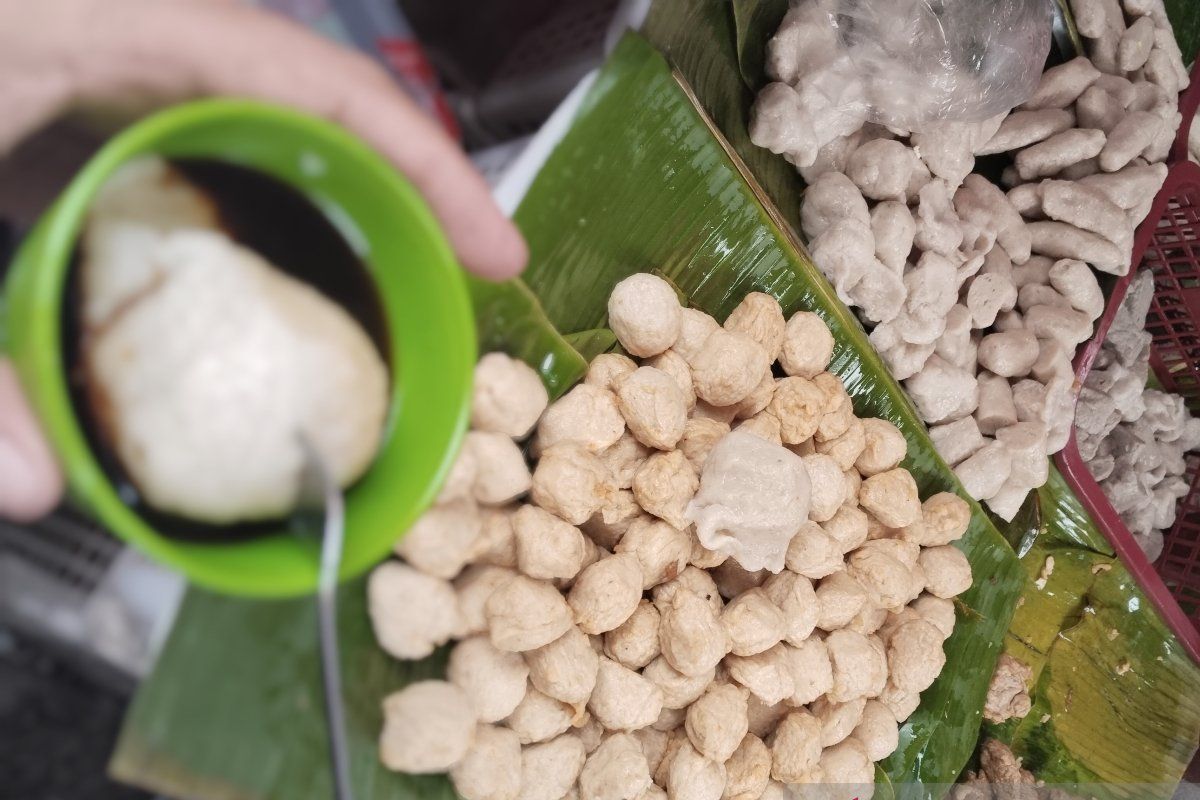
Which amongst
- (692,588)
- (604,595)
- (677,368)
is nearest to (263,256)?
(604,595)

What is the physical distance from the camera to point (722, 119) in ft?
7.31

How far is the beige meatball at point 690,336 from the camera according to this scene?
201 centimetres

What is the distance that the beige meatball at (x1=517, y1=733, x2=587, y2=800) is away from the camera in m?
1.64

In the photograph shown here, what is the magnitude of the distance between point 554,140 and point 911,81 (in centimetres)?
134

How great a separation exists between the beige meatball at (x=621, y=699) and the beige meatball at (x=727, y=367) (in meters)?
0.71

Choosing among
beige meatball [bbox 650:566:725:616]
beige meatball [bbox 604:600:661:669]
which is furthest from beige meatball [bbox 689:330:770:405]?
beige meatball [bbox 604:600:661:669]

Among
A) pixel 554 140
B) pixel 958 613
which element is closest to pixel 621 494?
pixel 554 140

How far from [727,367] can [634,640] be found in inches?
27.6

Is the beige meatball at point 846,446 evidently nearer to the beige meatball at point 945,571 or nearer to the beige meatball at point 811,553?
the beige meatball at point 811,553

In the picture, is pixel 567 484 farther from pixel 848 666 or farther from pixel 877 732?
pixel 877 732

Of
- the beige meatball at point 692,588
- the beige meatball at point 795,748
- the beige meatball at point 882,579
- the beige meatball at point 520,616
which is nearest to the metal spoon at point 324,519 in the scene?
the beige meatball at point 520,616

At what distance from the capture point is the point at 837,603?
2.11m

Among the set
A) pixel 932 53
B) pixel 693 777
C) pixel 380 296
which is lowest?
pixel 693 777

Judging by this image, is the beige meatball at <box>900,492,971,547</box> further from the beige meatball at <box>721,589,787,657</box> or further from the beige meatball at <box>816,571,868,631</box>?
the beige meatball at <box>721,589,787,657</box>
